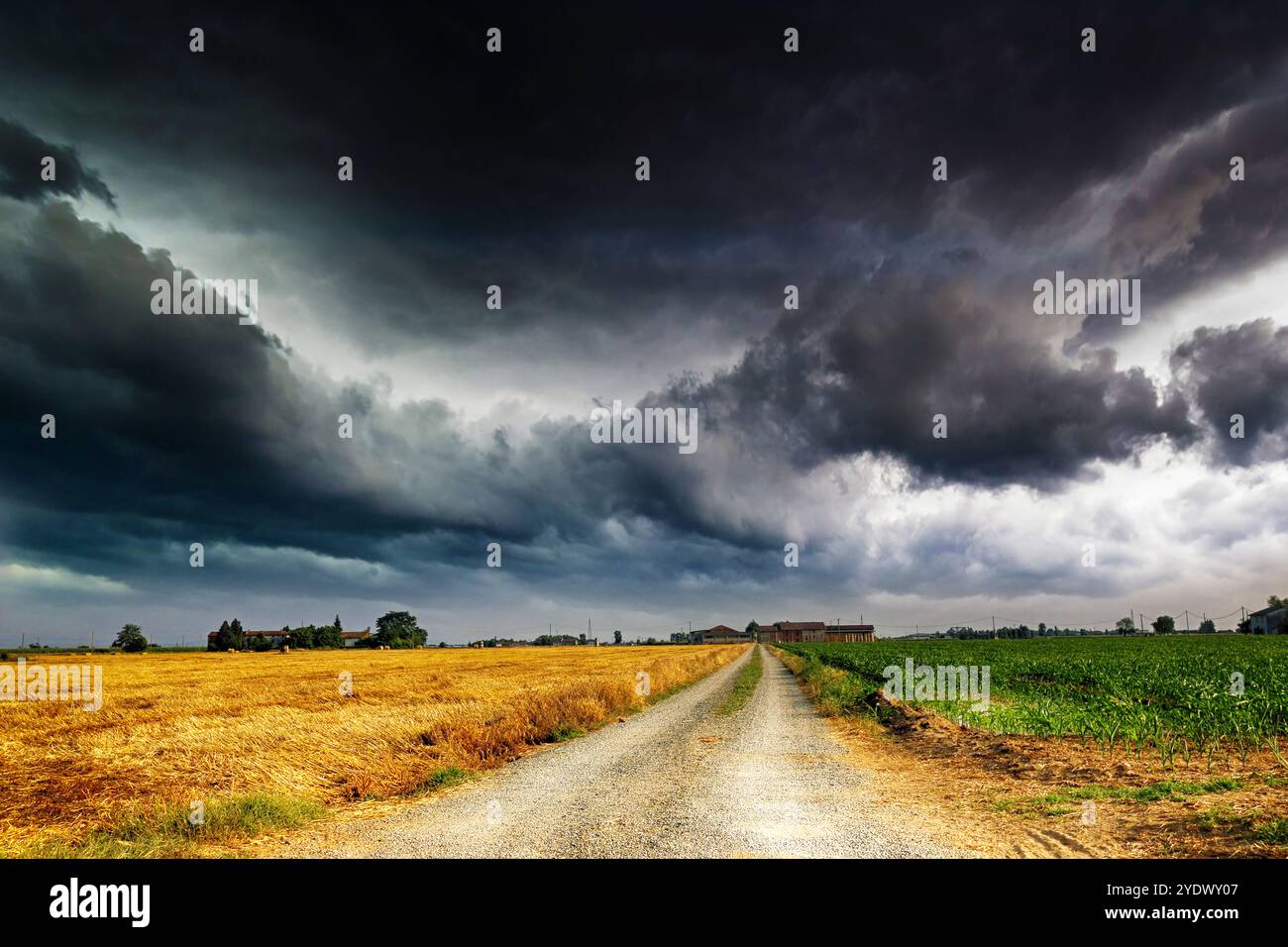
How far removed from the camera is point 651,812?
384 inches

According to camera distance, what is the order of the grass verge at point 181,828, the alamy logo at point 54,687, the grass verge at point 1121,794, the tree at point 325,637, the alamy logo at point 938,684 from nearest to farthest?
1. the grass verge at point 181,828
2. the grass verge at point 1121,794
3. the alamy logo at point 938,684
4. the alamy logo at point 54,687
5. the tree at point 325,637

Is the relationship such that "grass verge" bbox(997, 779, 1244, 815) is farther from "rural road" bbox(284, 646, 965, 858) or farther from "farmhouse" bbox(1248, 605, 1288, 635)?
"farmhouse" bbox(1248, 605, 1288, 635)

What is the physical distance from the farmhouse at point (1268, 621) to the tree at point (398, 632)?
193m

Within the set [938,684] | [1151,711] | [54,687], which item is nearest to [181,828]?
[1151,711]

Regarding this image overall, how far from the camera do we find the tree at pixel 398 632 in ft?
514

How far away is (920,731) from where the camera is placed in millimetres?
17703

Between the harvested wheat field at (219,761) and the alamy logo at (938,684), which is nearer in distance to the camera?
the harvested wheat field at (219,761)
